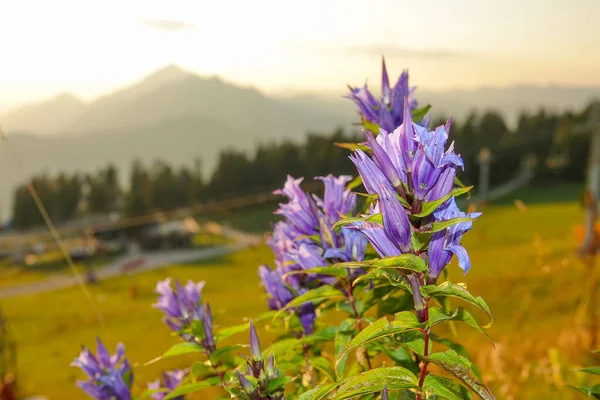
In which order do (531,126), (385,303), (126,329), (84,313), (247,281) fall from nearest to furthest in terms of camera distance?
(385,303) < (126,329) < (84,313) < (247,281) < (531,126)

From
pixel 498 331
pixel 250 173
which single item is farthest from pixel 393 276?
pixel 250 173

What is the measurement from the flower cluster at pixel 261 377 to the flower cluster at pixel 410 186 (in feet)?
1.35

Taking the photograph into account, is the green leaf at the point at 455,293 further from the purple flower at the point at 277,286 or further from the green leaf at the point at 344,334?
the purple flower at the point at 277,286

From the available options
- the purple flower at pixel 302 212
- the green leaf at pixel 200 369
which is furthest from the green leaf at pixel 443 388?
the green leaf at pixel 200 369

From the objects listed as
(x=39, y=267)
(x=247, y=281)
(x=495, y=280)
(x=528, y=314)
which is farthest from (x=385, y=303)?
(x=39, y=267)

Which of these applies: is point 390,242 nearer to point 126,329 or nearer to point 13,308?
point 126,329

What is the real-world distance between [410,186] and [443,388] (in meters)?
0.50

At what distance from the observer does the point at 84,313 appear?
1087 inches

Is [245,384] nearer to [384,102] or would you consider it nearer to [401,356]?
[401,356]

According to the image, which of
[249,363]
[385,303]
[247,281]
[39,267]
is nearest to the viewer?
[249,363]

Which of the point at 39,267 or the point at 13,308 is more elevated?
the point at 13,308

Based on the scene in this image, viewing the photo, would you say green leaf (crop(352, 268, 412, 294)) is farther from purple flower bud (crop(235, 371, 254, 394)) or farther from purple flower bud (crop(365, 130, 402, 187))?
purple flower bud (crop(235, 371, 254, 394))

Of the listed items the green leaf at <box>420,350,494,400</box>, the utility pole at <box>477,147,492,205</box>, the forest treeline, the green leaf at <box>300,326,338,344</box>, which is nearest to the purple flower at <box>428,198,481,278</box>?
the green leaf at <box>420,350,494,400</box>

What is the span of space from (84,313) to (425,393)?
29087mm
